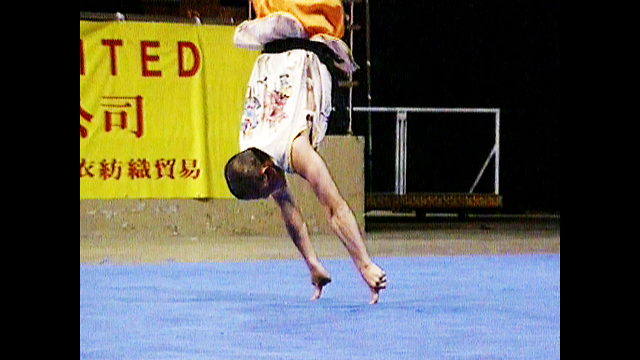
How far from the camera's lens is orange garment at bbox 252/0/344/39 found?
4500 millimetres

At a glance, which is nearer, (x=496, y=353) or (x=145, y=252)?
(x=496, y=353)

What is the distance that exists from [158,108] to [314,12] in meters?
3.13

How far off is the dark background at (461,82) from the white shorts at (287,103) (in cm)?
458

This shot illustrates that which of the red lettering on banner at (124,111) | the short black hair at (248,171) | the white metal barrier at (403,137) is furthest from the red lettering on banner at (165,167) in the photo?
the short black hair at (248,171)

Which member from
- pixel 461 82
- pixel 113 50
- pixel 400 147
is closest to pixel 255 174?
pixel 113 50

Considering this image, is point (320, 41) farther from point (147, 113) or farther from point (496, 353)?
point (147, 113)

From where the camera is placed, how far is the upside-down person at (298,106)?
14.8ft

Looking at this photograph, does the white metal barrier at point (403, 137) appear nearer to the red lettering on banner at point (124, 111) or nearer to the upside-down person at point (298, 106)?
the red lettering on banner at point (124, 111)

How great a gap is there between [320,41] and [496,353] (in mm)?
1587

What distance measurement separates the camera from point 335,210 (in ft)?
14.9
